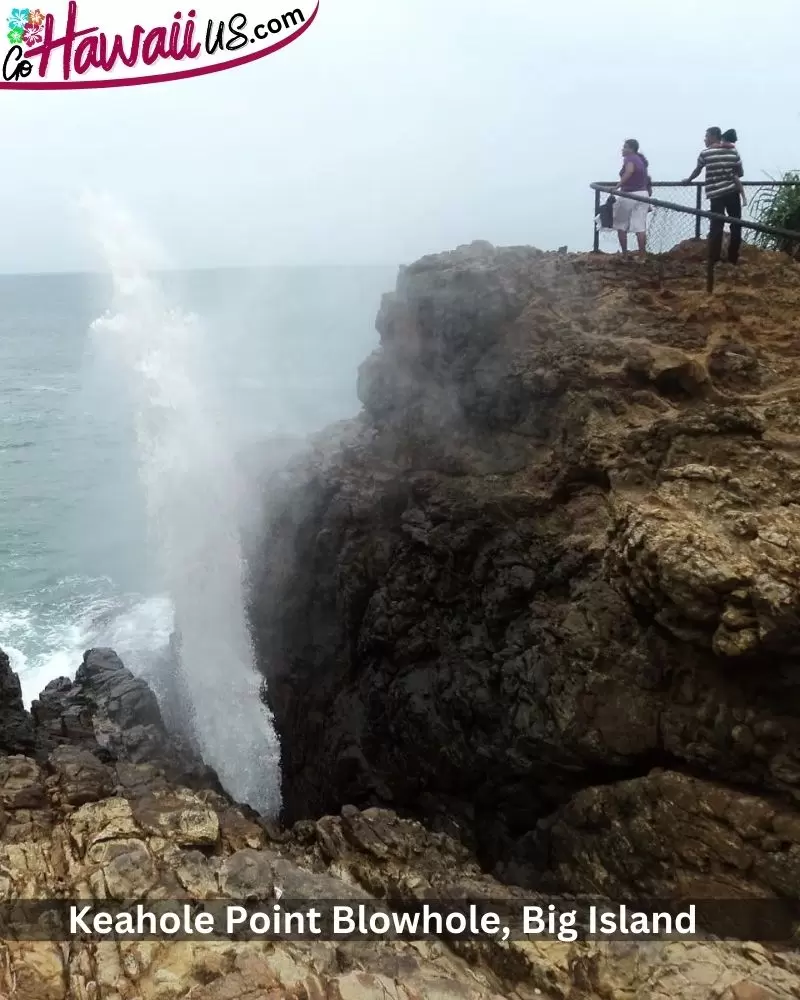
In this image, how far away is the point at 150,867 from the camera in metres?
6.14

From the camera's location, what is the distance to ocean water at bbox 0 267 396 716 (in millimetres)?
20219

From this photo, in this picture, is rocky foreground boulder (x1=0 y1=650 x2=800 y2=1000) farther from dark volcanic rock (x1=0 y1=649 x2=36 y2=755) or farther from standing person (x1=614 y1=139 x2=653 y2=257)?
standing person (x1=614 y1=139 x2=653 y2=257)

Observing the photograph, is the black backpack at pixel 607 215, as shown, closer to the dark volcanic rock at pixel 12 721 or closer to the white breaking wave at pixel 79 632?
the dark volcanic rock at pixel 12 721

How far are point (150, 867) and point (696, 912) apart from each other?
457 cm

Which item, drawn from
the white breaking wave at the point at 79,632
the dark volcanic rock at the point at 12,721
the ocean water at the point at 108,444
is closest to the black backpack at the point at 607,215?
the ocean water at the point at 108,444

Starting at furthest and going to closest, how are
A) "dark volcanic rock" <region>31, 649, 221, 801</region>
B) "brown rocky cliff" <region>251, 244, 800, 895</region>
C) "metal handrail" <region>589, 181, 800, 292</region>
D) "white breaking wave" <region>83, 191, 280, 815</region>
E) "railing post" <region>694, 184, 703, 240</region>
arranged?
"white breaking wave" <region>83, 191, 280, 815</region>, "dark volcanic rock" <region>31, 649, 221, 801</region>, "railing post" <region>694, 184, 703, 240</region>, "metal handrail" <region>589, 181, 800, 292</region>, "brown rocky cliff" <region>251, 244, 800, 895</region>

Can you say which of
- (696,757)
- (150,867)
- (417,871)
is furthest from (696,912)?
(150,867)

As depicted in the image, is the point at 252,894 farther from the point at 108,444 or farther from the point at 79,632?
the point at 108,444

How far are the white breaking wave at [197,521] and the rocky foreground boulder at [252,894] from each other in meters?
5.10

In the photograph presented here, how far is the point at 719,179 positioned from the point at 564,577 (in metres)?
5.60

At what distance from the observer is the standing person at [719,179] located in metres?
8.93

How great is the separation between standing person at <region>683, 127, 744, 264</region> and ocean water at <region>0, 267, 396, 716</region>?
29.1 feet

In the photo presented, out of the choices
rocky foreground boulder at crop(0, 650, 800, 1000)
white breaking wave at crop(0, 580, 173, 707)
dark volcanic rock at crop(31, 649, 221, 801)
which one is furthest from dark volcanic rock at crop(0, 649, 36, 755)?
white breaking wave at crop(0, 580, 173, 707)

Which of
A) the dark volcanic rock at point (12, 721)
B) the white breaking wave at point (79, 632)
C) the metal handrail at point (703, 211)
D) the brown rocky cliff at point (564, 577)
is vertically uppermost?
the metal handrail at point (703, 211)
